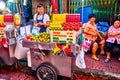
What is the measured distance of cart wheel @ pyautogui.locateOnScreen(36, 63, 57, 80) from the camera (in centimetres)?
497

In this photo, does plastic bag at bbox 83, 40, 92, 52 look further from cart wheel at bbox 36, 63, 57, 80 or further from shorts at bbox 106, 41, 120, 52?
cart wheel at bbox 36, 63, 57, 80

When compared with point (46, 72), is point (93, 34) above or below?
above

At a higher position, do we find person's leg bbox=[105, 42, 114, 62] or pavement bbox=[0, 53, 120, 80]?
person's leg bbox=[105, 42, 114, 62]

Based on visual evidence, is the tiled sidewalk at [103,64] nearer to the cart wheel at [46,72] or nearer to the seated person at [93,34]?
the seated person at [93,34]

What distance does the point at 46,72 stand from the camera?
5.14 metres

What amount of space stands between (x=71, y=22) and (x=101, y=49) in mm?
2102

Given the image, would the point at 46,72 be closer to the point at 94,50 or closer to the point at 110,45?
the point at 94,50

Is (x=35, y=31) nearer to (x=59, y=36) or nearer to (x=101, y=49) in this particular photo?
(x=59, y=36)

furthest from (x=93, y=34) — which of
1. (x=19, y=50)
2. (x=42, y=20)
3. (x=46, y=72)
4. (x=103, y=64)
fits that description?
(x=19, y=50)

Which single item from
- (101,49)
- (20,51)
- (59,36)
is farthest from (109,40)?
(20,51)

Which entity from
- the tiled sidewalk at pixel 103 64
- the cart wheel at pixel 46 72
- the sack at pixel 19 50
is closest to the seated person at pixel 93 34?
the tiled sidewalk at pixel 103 64

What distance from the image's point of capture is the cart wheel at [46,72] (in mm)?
4970

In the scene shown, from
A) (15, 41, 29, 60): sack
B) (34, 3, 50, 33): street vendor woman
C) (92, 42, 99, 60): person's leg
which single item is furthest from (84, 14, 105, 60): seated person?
(15, 41, 29, 60): sack

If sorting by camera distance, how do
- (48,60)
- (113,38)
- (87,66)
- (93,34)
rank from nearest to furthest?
(48,60) → (87,66) → (113,38) → (93,34)
